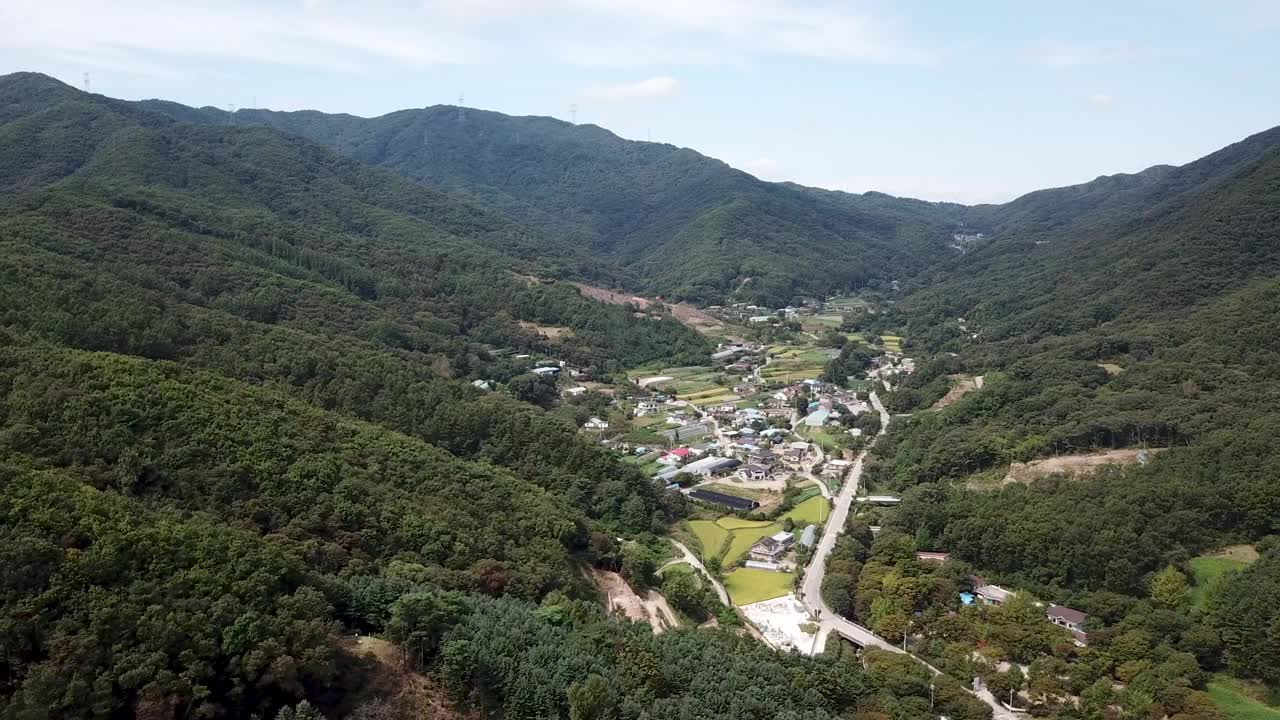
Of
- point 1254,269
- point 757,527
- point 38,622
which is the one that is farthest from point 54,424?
point 1254,269

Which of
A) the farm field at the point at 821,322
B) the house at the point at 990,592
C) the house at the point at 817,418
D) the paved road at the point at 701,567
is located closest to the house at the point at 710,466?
the paved road at the point at 701,567

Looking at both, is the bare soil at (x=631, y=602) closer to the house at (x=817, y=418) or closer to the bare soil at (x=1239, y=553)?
the bare soil at (x=1239, y=553)

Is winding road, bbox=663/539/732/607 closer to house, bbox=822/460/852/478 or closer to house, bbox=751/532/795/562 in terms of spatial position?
house, bbox=751/532/795/562

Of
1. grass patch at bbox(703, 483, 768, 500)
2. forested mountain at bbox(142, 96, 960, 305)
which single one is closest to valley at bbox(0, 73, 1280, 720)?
grass patch at bbox(703, 483, 768, 500)

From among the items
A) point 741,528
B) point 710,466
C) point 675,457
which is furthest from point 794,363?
point 741,528

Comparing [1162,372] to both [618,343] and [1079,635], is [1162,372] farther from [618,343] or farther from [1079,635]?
[618,343]

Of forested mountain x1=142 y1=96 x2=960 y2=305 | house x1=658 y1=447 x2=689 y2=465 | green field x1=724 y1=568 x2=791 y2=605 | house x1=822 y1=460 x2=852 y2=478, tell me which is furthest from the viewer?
forested mountain x1=142 y1=96 x2=960 y2=305
